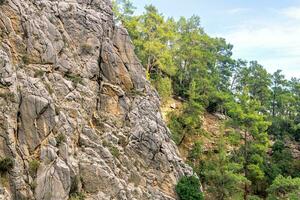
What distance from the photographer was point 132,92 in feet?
111

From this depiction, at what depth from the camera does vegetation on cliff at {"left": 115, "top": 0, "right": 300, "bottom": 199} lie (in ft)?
126

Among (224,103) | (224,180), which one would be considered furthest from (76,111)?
(224,103)

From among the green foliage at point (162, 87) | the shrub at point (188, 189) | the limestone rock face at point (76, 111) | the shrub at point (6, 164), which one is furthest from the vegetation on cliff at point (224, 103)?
the shrub at point (6, 164)

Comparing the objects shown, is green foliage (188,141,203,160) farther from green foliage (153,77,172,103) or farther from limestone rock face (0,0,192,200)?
green foliage (153,77,172,103)

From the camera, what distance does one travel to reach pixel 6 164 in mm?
20625

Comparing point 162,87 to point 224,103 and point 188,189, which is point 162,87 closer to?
point 224,103

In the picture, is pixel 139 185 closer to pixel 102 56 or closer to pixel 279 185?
pixel 102 56

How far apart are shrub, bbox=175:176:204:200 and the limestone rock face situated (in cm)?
65

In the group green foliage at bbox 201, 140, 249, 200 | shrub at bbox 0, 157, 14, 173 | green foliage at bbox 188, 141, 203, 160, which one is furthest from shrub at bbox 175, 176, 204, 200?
shrub at bbox 0, 157, 14, 173

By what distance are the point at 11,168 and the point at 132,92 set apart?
14.7m

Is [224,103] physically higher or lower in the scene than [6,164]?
higher

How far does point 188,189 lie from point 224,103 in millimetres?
18495

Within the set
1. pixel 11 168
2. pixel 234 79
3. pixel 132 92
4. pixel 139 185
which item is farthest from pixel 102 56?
pixel 234 79

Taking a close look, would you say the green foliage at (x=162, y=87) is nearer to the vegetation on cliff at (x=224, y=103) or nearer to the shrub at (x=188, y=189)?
the vegetation on cliff at (x=224, y=103)
